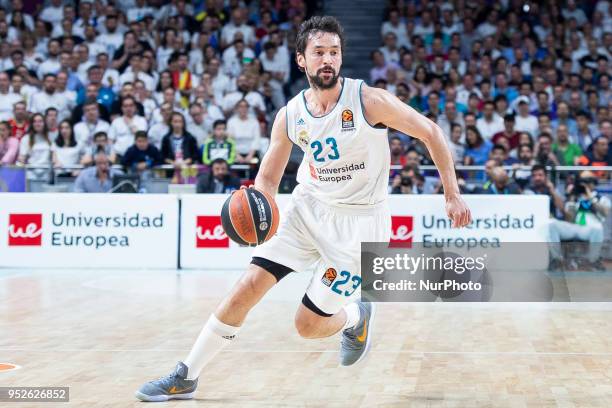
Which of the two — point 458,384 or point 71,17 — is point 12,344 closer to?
point 458,384

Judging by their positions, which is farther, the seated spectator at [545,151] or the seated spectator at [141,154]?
the seated spectator at [141,154]

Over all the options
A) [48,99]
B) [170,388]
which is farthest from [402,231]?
[170,388]

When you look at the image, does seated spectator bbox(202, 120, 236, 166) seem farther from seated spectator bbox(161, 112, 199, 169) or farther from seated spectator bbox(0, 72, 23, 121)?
seated spectator bbox(0, 72, 23, 121)

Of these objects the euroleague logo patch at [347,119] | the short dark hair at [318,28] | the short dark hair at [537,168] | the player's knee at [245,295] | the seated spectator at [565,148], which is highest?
the short dark hair at [318,28]

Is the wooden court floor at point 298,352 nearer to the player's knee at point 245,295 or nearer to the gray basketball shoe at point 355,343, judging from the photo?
the gray basketball shoe at point 355,343

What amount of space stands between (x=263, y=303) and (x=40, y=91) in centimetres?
856

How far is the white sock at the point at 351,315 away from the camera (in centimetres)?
Answer: 649

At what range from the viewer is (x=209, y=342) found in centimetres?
589

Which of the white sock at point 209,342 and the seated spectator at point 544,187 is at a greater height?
the seated spectator at point 544,187

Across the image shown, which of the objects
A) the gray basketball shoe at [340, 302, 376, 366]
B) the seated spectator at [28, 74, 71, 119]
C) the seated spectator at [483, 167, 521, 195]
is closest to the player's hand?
the gray basketball shoe at [340, 302, 376, 366]

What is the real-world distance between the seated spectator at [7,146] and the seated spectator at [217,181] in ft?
11.1

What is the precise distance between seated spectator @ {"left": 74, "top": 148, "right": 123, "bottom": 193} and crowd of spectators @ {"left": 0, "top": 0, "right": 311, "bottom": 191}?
35 millimetres

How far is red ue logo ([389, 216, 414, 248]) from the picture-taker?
44.3 feet

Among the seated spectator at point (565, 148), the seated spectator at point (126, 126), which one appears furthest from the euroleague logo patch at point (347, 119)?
the seated spectator at point (126, 126)
